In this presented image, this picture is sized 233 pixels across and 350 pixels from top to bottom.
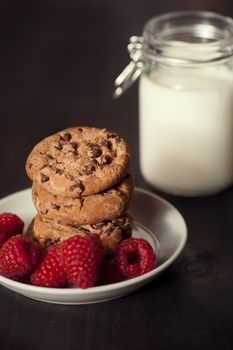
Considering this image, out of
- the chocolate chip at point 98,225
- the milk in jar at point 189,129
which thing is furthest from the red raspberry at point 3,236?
the milk in jar at point 189,129

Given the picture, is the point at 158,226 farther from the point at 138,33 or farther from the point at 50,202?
the point at 138,33

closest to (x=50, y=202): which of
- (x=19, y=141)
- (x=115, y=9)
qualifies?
Answer: (x=19, y=141)

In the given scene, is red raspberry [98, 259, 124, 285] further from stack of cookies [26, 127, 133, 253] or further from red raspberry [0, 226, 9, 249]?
red raspberry [0, 226, 9, 249]

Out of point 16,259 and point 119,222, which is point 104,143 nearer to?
point 119,222

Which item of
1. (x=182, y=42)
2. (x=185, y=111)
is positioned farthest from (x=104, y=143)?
(x=182, y=42)

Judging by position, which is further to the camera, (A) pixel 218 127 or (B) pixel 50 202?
(A) pixel 218 127

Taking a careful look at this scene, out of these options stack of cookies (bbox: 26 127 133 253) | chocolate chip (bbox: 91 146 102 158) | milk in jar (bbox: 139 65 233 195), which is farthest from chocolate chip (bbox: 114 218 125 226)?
milk in jar (bbox: 139 65 233 195)
